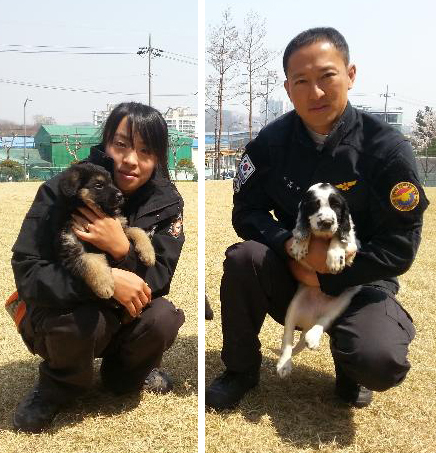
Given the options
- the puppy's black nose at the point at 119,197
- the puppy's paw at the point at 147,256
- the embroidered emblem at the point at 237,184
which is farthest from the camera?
the embroidered emblem at the point at 237,184

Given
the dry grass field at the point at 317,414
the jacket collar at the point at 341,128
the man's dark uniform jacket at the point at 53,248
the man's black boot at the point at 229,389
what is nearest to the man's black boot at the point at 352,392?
the dry grass field at the point at 317,414

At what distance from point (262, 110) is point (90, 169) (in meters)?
0.96

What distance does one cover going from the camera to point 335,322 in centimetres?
251

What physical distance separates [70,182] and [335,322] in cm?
131

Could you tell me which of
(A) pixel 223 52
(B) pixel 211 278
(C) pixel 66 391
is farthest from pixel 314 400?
(B) pixel 211 278

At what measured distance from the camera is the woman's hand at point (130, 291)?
245cm

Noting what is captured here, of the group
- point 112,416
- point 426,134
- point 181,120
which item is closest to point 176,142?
point 181,120

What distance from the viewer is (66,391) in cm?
252

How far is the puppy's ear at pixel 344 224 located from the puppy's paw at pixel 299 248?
5.9 inches

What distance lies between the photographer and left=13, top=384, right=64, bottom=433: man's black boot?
2.40 meters

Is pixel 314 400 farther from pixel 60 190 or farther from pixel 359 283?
pixel 60 190

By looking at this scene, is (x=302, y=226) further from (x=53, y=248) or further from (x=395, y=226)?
(x=53, y=248)

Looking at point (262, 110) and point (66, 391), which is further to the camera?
point (262, 110)

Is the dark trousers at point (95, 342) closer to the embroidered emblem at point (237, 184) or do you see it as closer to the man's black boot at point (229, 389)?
the man's black boot at point (229, 389)
